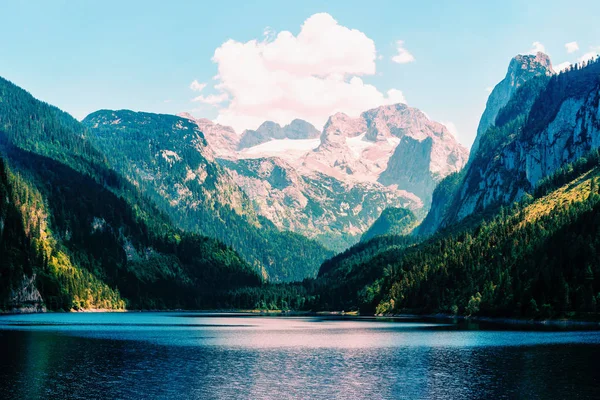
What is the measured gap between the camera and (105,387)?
84.3m

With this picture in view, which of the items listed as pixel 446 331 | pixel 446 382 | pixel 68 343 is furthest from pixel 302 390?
pixel 446 331

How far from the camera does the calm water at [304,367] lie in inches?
3219

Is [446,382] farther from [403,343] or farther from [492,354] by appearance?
[403,343]

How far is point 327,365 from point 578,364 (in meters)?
37.5

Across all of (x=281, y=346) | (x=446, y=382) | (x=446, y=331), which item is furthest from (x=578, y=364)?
(x=446, y=331)

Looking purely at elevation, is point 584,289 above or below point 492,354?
above

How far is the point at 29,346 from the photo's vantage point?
423 feet

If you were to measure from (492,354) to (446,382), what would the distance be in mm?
32961

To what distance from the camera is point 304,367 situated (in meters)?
106

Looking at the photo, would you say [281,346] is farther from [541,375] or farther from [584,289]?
[584,289]

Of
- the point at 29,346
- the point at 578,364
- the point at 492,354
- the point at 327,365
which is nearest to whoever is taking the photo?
the point at 578,364

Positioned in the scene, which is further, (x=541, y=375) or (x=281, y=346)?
(x=281, y=346)

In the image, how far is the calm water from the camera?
8175cm

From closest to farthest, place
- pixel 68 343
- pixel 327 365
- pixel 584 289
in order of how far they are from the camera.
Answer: pixel 327 365
pixel 68 343
pixel 584 289
